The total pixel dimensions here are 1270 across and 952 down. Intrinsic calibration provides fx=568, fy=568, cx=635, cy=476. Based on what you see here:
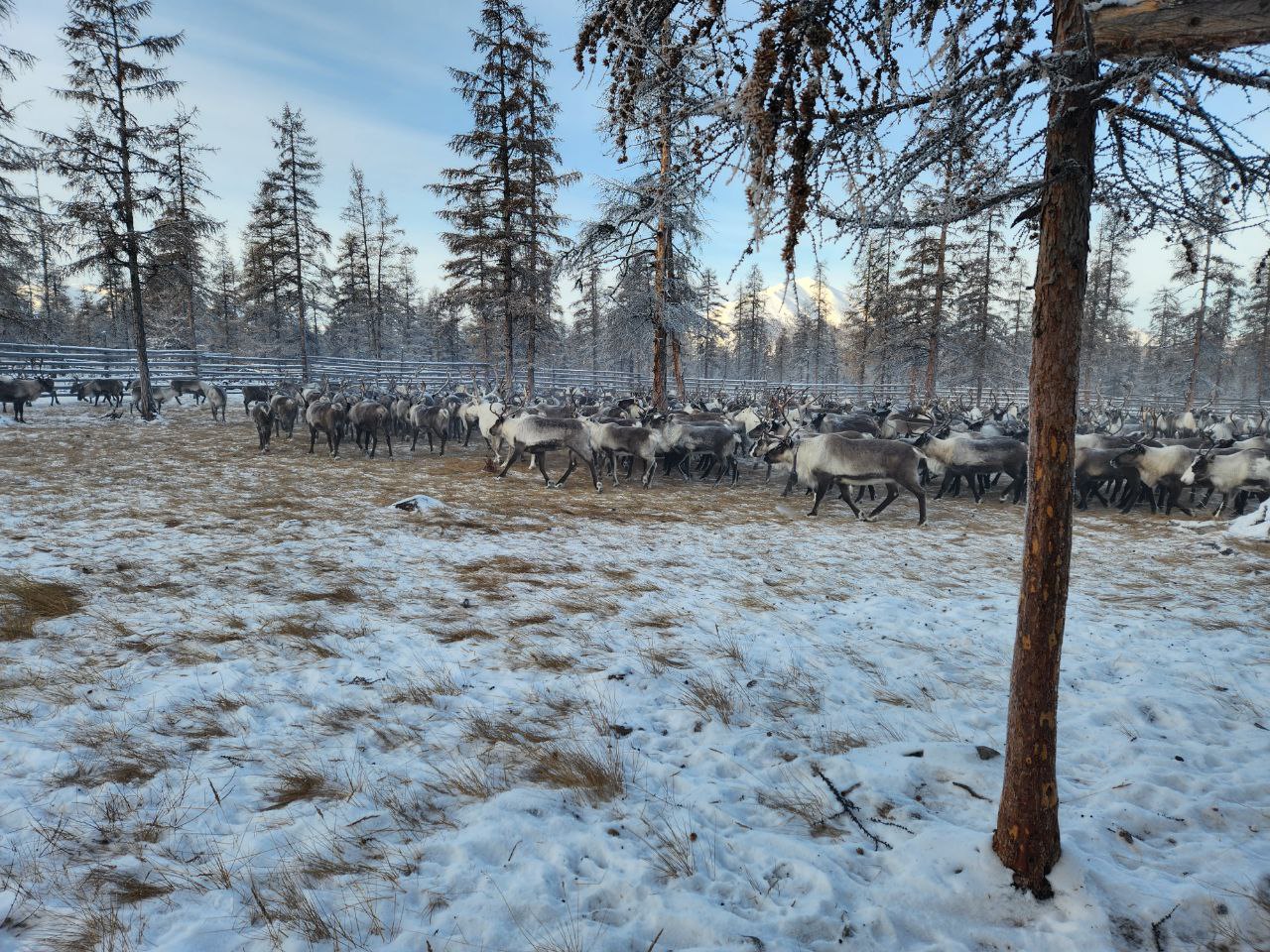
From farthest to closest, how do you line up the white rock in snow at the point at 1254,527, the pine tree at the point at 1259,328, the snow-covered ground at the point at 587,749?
the pine tree at the point at 1259,328
the white rock in snow at the point at 1254,527
the snow-covered ground at the point at 587,749

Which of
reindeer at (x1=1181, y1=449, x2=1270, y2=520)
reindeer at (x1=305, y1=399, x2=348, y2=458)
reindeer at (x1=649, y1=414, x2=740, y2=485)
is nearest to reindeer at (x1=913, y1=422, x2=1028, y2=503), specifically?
reindeer at (x1=1181, y1=449, x2=1270, y2=520)

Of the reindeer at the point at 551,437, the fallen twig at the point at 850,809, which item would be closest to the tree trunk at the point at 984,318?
the reindeer at the point at 551,437

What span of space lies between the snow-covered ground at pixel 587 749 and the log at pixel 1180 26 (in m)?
3.38

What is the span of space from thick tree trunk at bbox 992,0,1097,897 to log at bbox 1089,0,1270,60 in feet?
0.75

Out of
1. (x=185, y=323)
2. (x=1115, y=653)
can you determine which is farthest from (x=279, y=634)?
(x=185, y=323)

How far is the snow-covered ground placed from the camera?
2.51m

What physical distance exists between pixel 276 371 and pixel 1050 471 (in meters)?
39.0

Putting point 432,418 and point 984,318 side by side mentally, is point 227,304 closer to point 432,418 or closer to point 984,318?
point 432,418

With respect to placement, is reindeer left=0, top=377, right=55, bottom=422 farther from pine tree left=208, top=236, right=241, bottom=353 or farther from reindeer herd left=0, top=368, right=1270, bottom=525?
pine tree left=208, top=236, right=241, bottom=353

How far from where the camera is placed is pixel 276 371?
110ft

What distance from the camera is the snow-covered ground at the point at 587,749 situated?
2.51m

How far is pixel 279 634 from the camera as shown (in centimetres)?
509

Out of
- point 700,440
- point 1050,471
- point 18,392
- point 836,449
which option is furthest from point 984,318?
point 18,392

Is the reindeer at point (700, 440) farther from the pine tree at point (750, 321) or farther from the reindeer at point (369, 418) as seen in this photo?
the pine tree at point (750, 321)
